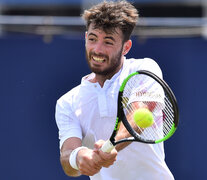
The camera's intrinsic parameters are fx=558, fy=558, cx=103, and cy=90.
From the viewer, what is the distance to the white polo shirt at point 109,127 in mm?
3486

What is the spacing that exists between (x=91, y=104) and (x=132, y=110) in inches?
15.1

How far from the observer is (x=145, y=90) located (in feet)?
10.9

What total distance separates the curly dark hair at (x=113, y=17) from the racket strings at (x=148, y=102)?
35 centimetres

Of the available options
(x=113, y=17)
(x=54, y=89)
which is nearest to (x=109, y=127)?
(x=113, y=17)

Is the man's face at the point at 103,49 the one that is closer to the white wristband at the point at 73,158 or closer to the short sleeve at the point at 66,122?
the short sleeve at the point at 66,122

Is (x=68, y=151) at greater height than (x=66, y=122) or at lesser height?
lesser

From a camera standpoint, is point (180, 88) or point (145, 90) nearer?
point (145, 90)

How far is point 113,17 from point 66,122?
720 mm

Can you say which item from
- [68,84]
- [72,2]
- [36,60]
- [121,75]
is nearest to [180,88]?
[68,84]

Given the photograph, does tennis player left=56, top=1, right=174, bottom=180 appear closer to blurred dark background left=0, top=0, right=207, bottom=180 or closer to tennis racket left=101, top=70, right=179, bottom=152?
tennis racket left=101, top=70, right=179, bottom=152

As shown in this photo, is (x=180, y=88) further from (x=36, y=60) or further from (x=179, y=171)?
(x=36, y=60)

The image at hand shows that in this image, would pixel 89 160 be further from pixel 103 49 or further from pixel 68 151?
pixel 103 49

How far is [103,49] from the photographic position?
342cm

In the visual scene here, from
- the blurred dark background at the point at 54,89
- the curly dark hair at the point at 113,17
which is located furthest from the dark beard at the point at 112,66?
the blurred dark background at the point at 54,89
